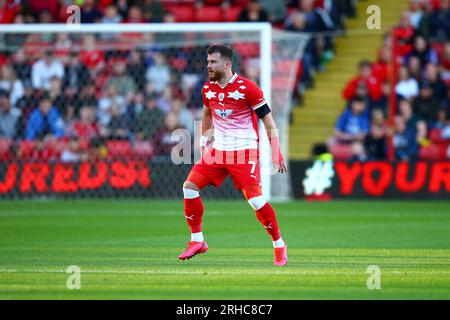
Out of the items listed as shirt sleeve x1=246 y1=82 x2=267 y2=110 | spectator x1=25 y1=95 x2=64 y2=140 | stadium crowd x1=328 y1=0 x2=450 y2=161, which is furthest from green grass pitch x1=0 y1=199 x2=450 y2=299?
spectator x1=25 y1=95 x2=64 y2=140

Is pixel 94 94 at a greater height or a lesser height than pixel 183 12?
lesser

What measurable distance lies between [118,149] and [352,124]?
476cm

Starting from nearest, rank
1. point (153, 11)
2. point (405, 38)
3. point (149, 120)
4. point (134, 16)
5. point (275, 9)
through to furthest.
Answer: point (149, 120) → point (405, 38) → point (134, 16) → point (153, 11) → point (275, 9)

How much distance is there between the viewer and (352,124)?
899 inches

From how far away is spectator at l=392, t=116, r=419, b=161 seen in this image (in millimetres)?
22078

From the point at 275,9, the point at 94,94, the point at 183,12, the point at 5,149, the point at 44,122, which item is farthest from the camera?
the point at 183,12

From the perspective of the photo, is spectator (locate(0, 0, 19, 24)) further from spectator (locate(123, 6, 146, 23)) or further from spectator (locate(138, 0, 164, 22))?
spectator (locate(138, 0, 164, 22))

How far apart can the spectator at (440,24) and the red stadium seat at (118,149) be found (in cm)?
709

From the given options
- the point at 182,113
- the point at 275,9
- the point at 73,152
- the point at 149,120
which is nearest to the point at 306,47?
the point at 275,9

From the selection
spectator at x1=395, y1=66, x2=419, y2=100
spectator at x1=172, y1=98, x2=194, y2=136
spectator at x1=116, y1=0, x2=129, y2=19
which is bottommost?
spectator at x1=172, y1=98, x2=194, y2=136

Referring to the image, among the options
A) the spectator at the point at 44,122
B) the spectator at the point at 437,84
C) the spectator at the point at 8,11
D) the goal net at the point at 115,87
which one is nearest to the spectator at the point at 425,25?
the spectator at the point at 437,84

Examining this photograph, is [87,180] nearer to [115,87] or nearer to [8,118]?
[8,118]

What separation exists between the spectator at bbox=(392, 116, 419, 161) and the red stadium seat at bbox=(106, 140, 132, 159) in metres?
5.24

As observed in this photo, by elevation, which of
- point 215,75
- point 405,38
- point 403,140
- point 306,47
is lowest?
point 403,140
